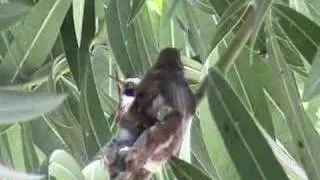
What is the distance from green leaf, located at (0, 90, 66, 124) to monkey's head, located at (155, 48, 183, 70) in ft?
0.42

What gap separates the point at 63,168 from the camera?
3.45 feet

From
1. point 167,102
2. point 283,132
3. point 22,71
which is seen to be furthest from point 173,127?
point 283,132

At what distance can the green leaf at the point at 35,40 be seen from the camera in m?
1.14

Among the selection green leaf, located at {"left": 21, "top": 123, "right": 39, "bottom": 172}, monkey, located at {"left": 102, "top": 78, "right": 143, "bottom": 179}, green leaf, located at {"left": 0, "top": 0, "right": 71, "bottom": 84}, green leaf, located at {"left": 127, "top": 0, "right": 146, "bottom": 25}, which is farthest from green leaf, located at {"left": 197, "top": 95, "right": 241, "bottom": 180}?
green leaf, located at {"left": 21, "top": 123, "right": 39, "bottom": 172}

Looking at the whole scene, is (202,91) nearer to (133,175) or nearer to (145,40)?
(133,175)

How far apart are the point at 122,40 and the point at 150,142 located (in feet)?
1.39

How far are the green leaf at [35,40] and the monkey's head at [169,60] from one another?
0.29 metres

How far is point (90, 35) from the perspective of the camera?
1.18 metres

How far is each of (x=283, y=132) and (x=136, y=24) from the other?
0.26 meters

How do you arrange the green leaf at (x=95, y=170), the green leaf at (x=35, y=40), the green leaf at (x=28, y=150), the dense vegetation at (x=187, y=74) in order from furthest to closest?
the green leaf at (x=28, y=150), the green leaf at (x=35, y=40), the green leaf at (x=95, y=170), the dense vegetation at (x=187, y=74)

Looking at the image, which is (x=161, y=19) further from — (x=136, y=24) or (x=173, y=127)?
(x=173, y=127)

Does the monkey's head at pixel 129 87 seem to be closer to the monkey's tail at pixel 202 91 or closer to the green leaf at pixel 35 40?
the monkey's tail at pixel 202 91

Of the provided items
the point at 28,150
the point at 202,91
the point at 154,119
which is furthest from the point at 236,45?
the point at 28,150

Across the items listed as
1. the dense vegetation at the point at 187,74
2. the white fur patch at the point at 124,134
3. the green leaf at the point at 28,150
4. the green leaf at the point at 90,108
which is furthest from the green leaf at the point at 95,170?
the green leaf at the point at 28,150
